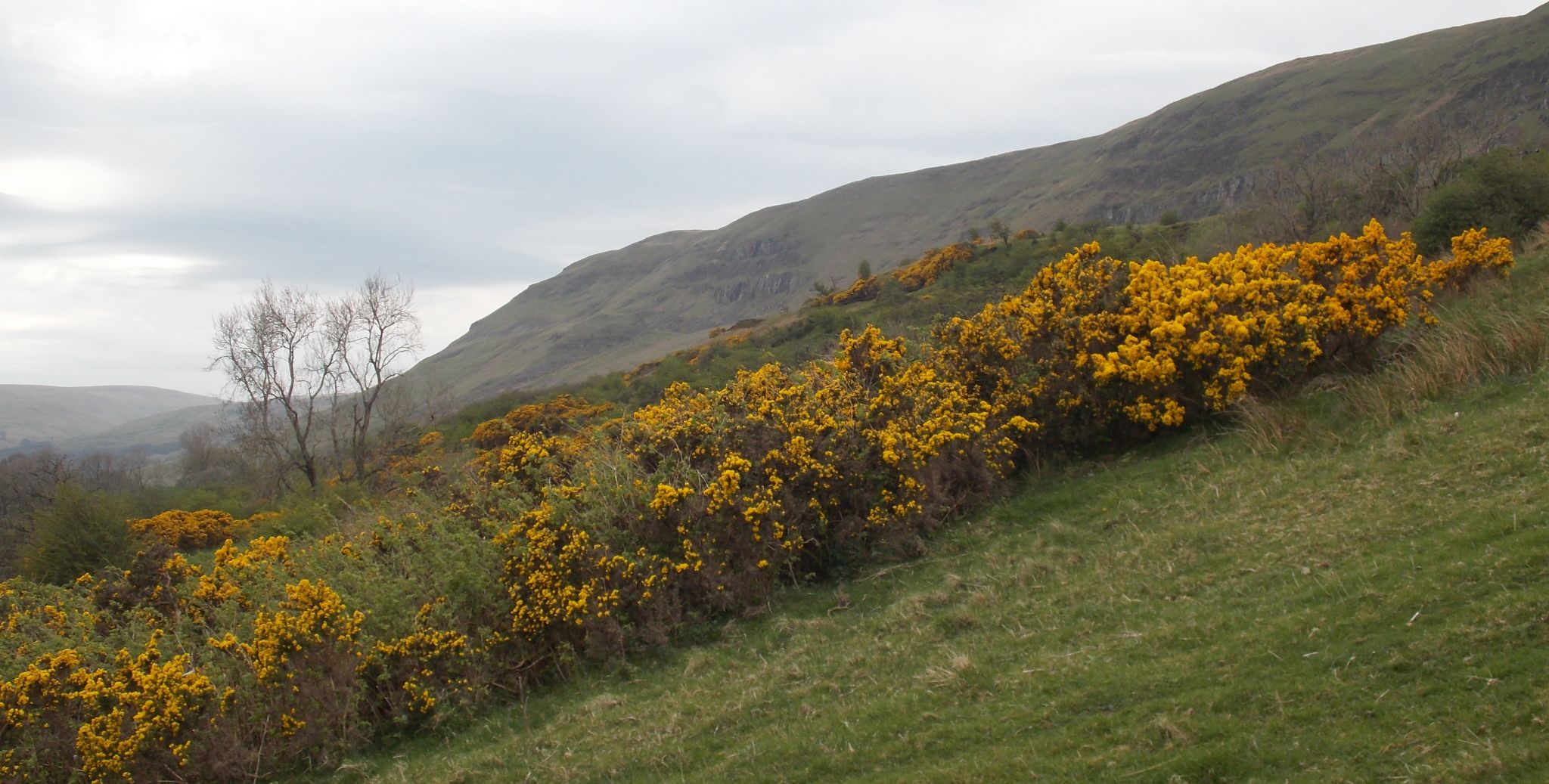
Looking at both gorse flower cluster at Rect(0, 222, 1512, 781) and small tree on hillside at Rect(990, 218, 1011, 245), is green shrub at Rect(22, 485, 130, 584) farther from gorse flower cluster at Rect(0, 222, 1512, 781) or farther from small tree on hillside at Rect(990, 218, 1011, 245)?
small tree on hillside at Rect(990, 218, 1011, 245)

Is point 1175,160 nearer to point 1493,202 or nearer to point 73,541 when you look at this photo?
point 1493,202

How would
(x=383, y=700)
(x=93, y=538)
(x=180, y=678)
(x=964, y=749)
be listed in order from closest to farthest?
(x=964, y=749)
(x=180, y=678)
(x=383, y=700)
(x=93, y=538)

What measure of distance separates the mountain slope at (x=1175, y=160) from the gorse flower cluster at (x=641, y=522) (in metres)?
41.0

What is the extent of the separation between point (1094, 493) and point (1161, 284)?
2941mm

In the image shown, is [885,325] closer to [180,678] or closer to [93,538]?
[93,538]

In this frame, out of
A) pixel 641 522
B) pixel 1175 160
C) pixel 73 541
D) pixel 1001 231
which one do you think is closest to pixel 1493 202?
pixel 641 522

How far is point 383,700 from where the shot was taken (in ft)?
26.9

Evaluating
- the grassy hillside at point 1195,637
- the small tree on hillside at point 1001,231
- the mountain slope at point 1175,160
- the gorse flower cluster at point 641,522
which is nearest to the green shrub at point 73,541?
the gorse flower cluster at point 641,522

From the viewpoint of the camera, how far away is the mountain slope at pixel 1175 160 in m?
101

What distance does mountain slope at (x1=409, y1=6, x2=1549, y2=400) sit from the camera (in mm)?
100938

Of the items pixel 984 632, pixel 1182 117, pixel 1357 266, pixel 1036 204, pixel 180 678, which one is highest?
pixel 1182 117

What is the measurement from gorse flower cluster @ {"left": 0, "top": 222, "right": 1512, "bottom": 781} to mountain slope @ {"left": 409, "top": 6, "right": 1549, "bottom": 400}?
41.0 meters

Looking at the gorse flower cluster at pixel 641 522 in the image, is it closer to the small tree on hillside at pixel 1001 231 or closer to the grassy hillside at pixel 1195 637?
the grassy hillside at pixel 1195 637

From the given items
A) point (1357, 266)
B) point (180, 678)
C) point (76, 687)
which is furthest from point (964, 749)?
point (1357, 266)
